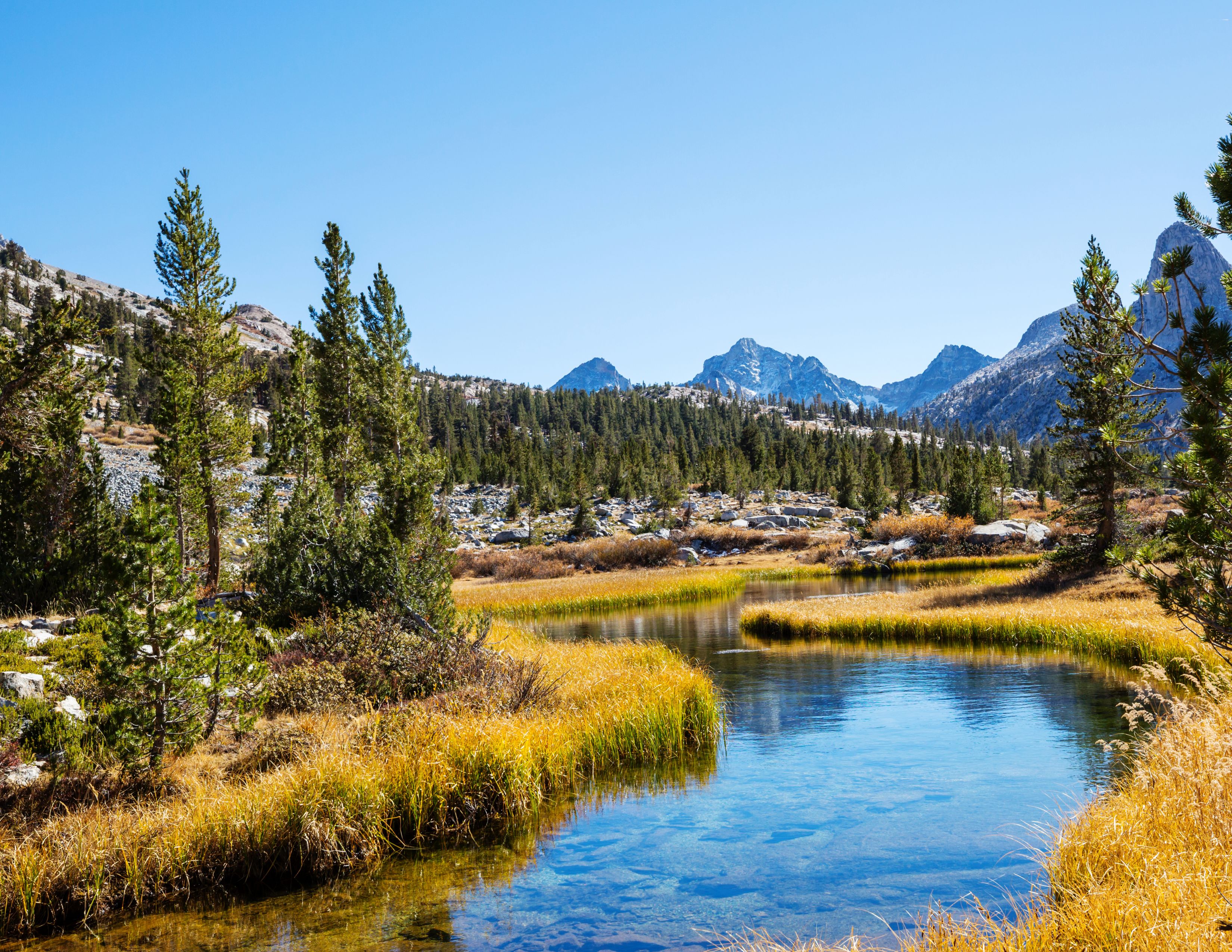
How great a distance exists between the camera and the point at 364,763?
1235 centimetres

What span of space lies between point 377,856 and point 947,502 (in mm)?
71374

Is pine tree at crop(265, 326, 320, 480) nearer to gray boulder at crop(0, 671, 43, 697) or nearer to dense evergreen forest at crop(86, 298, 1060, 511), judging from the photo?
gray boulder at crop(0, 671, 43, 697)

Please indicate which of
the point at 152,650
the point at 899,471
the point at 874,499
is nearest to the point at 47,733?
the point at 152,650

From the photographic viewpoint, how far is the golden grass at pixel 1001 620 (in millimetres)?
23125

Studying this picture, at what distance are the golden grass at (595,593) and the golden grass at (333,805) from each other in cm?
2523

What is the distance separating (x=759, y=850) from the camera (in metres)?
11.6

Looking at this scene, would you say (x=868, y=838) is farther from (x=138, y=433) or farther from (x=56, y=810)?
(x=138, y=433)

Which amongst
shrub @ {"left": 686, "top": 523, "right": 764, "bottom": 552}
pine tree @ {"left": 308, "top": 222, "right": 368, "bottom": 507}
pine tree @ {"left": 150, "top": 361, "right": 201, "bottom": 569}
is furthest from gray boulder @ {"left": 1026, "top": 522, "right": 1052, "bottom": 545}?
pine tree @ {"left": 150, "top": 361, "right": 201, "bottom": 569}

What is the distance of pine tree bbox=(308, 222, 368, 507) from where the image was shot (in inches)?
1423

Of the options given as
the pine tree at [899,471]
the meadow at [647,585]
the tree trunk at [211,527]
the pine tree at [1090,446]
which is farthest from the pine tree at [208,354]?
the pine tree at [899,471]

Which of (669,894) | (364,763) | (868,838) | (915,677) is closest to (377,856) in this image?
(364,763)

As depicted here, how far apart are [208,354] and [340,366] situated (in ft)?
22.3

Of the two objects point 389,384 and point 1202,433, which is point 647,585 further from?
point 1202,433

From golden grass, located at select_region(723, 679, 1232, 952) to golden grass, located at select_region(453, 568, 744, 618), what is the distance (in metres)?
33.6
